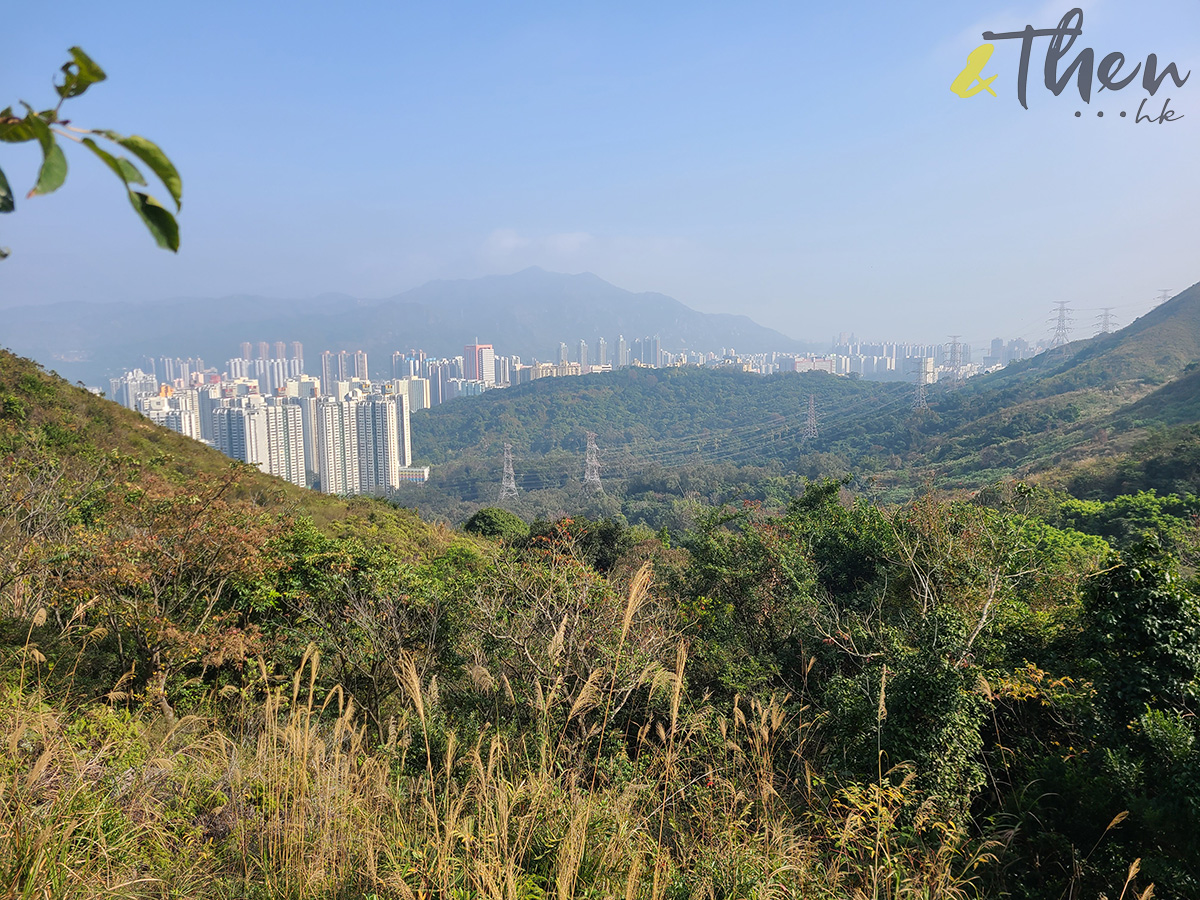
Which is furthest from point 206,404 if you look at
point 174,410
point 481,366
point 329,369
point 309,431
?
point 329,369

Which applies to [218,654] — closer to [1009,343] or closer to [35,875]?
[35,875]

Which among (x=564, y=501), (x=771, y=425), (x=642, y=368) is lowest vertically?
(x=564, y=501)

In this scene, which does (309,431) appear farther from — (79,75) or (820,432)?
(79,75)

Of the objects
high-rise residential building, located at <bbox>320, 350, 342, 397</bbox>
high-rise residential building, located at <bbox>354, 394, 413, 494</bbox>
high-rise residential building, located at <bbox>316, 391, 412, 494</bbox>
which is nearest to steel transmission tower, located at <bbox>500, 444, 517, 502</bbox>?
high-rise residential building, located at <bbox>316, 391, 412, 494</bbox>

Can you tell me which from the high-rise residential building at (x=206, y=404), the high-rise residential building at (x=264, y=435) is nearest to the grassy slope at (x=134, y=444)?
the high-rise residential building at (x=264, y=435)

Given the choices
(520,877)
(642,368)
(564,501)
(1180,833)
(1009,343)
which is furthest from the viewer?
(1009,343)

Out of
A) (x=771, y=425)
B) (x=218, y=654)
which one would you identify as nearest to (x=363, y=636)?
(x=218, y=654)
